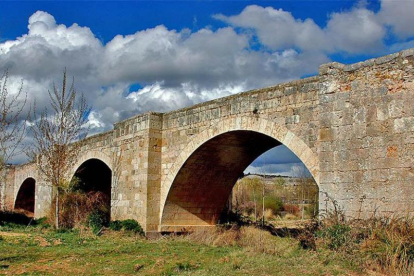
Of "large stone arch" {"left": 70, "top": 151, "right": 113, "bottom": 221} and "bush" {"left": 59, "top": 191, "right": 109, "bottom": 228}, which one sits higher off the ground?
"large stone arch" {"left": 70, "top": 151, "right": 113, "bottom": 221}

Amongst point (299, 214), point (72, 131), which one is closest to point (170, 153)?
point (72, 131)

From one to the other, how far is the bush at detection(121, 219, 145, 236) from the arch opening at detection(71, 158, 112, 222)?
4501 mm

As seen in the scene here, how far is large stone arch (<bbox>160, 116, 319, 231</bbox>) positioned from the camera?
9.80 metres

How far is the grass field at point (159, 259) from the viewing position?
7.56m

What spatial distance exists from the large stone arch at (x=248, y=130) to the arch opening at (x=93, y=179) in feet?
19.5

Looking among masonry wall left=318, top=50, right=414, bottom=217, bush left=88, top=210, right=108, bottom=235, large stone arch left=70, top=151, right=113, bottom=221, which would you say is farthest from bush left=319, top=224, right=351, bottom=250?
large stone arch left=70, top=151, right=113, bottom=221

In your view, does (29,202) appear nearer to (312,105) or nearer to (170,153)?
(170,153)

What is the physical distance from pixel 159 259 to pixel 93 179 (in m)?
13.3

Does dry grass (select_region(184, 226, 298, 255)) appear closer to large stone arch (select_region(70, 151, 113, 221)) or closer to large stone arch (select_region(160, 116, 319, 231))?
large stone arch (select_region(160, 116, 319, 231))

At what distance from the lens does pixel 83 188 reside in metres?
21.3

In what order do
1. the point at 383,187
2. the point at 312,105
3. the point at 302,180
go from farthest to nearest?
the point at 302,180, the point at 312,105, the point at 383,187

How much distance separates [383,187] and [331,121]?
5.39 feet

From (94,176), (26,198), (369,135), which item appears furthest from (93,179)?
(369,135)

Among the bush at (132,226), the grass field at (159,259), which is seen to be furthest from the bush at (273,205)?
the grass field at (159,259)
